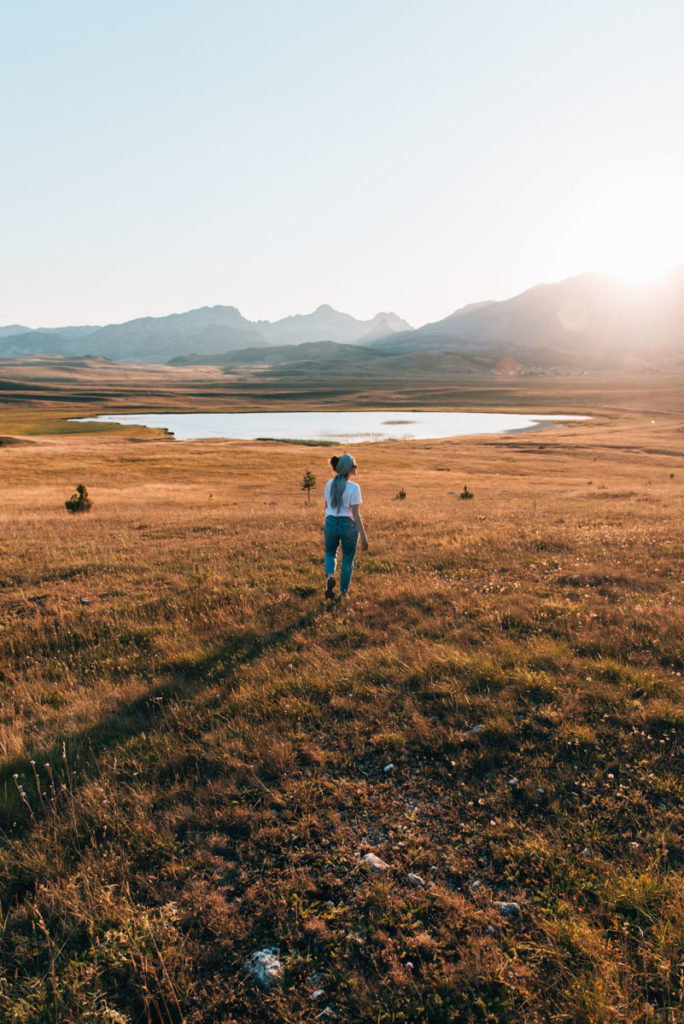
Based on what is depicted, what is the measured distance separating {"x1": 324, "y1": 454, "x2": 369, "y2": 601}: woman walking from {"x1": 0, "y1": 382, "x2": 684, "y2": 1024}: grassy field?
82cm

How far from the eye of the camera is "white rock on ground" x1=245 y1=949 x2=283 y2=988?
4.06 metres

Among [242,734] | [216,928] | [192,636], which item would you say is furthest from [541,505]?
Answer: [216,928]

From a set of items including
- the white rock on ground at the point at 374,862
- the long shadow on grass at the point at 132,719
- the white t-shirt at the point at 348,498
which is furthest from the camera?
the white t-shirt at the point at 348,498

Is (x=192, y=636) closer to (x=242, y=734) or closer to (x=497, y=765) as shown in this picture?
(x=242, y=734)

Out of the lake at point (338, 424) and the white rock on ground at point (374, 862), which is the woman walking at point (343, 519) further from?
the lake at point (338, 424)

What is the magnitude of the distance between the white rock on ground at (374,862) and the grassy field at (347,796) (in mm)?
49

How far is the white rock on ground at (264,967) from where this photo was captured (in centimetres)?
406

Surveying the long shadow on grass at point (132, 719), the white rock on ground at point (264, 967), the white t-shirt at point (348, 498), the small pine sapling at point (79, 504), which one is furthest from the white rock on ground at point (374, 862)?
the small pine sapling at point (79, 504)

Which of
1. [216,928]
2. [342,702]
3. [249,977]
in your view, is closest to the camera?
[249,977]

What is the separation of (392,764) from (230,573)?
8.97 metres

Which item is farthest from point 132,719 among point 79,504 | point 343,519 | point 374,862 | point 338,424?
point 338,424

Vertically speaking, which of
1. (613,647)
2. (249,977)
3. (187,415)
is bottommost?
(249,977)

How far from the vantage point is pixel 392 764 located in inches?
250

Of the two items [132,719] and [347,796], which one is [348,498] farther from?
[347,796]
